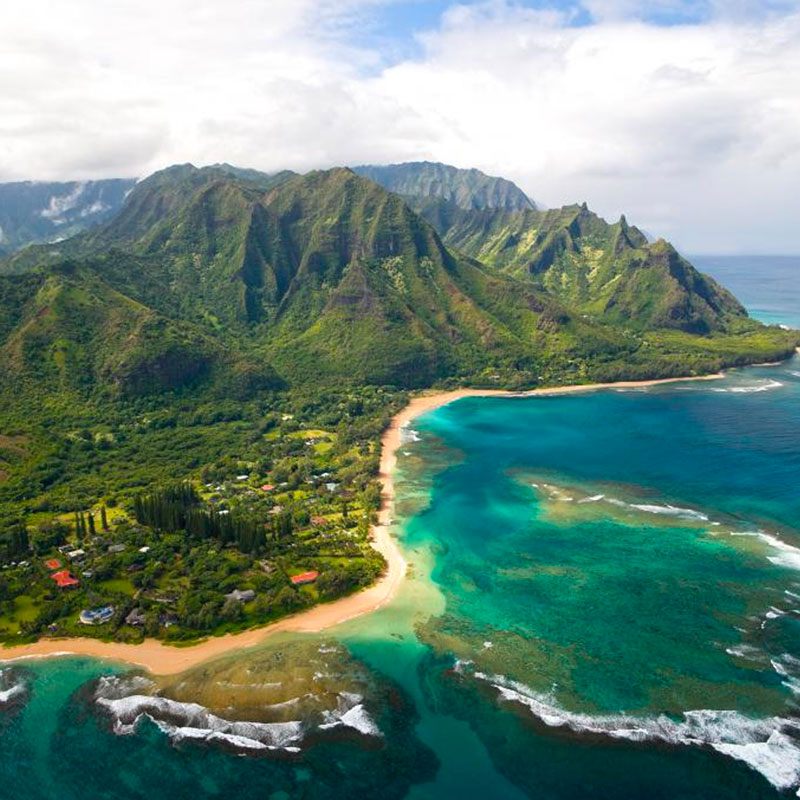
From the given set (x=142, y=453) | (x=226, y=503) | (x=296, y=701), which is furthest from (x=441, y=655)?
(x=142, y=453)

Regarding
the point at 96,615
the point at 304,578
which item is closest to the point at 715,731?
the point at 304,578

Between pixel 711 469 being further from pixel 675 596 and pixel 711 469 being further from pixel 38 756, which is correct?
pixel 38 756

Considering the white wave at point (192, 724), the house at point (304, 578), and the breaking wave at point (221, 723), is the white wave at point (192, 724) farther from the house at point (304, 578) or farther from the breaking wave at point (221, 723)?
A: the house at point (304, 578)

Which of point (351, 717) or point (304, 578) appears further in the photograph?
point (304, 578)

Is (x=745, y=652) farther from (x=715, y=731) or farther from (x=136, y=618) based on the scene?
(x=136, y=618)

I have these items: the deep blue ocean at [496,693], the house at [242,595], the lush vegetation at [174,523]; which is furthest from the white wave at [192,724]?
the house at [242,595]

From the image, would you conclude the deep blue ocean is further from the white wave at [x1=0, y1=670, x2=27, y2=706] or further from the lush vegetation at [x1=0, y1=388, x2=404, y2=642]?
the lush vegetation at [x1=0, y1=388, x2=404, y2=642]
